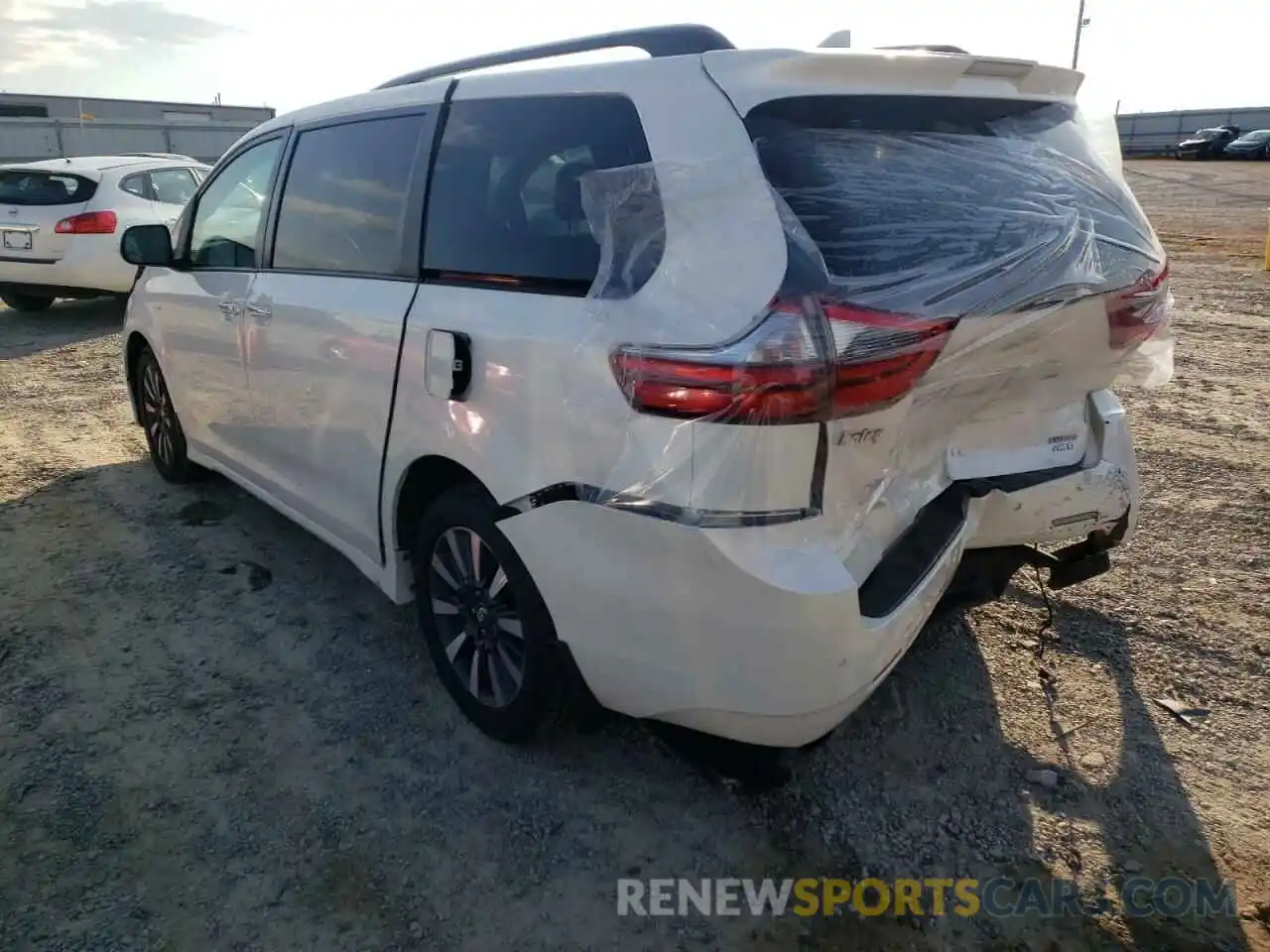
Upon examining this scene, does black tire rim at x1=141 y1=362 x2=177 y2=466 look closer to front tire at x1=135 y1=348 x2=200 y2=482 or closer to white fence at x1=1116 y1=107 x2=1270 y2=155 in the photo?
front tire at x1=135 y1=348 x2=200 y2=482

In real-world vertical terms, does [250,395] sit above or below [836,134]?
below

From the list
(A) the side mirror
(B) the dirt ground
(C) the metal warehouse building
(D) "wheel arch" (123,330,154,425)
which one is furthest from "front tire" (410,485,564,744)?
(C) the metal warehouse building

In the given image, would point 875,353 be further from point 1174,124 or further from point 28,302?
point 1174,124

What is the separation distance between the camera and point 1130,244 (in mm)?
2719

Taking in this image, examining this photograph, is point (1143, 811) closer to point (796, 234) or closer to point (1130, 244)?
point (1130, 244)

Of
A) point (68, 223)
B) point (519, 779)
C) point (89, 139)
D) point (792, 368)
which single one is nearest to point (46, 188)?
point (68, 223)

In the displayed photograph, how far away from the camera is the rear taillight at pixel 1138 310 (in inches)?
103

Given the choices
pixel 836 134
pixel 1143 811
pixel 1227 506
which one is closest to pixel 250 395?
pixel 836 134

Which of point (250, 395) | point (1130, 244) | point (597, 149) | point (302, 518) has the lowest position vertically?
point (302, 518)

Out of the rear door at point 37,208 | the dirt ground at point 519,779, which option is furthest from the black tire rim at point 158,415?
the rear door at point 37,208

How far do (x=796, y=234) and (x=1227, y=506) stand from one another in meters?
3.53

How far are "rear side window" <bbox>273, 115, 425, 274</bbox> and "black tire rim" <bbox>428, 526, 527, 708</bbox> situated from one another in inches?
35.9

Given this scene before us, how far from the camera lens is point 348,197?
3260mm

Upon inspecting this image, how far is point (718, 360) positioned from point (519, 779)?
4.78ft
